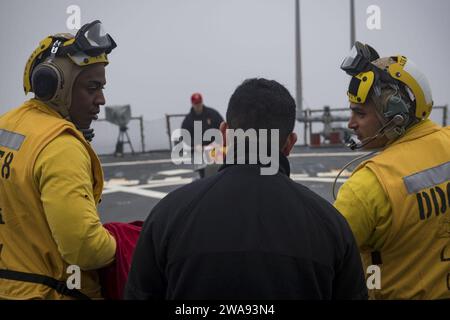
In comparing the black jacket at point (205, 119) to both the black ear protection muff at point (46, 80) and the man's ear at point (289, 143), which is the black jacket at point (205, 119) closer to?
the black ear protection muff at point (46, 80)

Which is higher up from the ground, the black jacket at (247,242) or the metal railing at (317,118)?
the black jacket at (247,242)

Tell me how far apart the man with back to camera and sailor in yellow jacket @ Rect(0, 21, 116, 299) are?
0.56 metres

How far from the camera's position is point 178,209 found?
160 cm

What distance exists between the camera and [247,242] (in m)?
1.50

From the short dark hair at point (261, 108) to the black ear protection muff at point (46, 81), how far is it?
1.08 metres

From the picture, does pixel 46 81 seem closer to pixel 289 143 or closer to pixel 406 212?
pixel 289 143

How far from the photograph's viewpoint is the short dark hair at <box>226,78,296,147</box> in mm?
1675

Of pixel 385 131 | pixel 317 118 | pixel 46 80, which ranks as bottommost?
pixel 317 118

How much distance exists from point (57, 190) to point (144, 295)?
2.23ft

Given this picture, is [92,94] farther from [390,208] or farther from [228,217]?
[390,208]

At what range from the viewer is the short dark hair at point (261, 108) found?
5.49 feet

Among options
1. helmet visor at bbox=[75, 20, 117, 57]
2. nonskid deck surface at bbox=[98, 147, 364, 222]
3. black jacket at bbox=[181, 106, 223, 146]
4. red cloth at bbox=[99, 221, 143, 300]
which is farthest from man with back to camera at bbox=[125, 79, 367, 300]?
black jacket at bbox=[181, 106, 223, 146]

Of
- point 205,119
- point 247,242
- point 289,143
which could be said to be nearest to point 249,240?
point 247,242

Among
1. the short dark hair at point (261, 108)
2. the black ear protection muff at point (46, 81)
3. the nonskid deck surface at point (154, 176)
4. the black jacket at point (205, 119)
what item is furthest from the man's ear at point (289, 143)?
the black jacket at point (205, 119)
